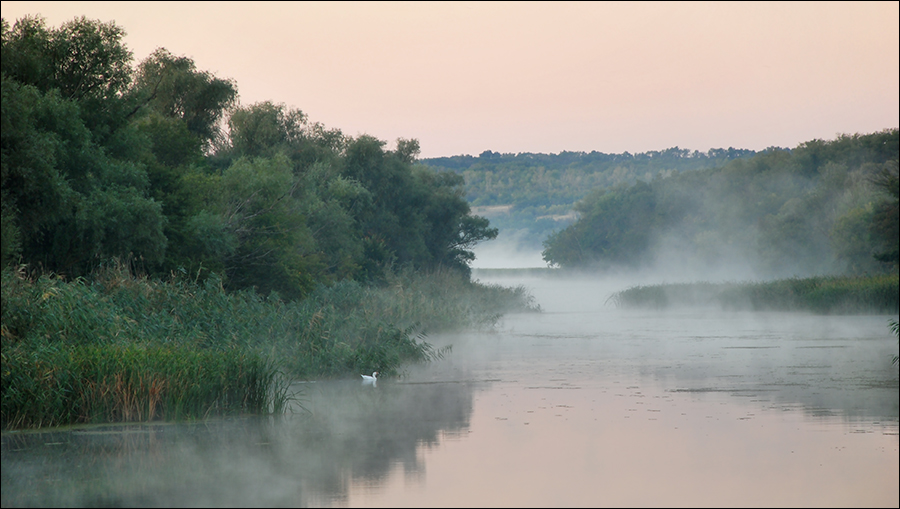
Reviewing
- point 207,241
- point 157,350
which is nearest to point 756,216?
point 207,241

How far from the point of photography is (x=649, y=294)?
53156mm

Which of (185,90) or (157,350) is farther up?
(185,90)

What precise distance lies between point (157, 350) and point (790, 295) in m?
35.1

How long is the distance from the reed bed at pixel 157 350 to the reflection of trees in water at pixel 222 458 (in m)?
0.47

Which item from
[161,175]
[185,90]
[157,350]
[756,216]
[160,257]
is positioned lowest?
[157,350]

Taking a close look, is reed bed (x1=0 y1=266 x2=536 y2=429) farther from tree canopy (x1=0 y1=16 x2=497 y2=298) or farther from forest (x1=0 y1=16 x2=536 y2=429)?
tree canopy (x1=0 y1=16 x2=497 y2=298)

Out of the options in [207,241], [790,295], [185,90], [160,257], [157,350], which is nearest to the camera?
[157,350]

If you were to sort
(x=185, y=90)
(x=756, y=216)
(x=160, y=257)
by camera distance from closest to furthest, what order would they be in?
(x=160, y=257) < (x=185, y=90) < (x=756, y=216)

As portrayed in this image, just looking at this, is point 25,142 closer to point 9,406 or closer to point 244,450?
point 9,406

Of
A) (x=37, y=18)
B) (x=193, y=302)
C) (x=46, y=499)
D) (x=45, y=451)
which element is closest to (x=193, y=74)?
(x=37, y=18)

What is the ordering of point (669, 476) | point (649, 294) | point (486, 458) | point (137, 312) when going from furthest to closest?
point (649, 294) → point (137, 312) → point (486, 458) → point (669, 476)

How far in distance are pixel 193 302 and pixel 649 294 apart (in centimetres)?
3718

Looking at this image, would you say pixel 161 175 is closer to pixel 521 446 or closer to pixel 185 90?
pixel 185 90

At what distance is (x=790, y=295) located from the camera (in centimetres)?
4372
